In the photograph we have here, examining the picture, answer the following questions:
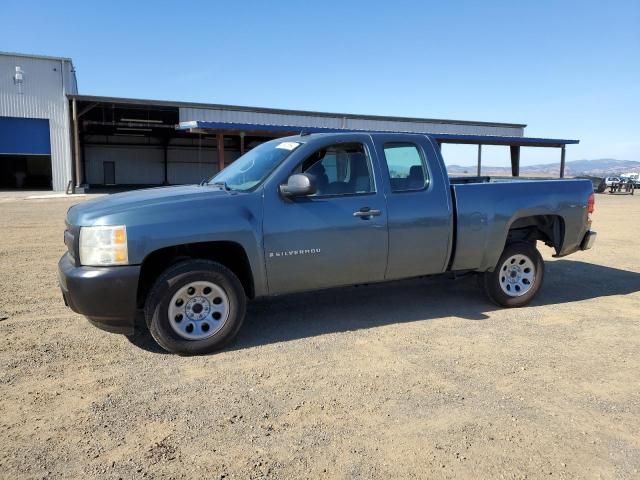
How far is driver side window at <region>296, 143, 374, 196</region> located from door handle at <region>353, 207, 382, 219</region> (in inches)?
7.8

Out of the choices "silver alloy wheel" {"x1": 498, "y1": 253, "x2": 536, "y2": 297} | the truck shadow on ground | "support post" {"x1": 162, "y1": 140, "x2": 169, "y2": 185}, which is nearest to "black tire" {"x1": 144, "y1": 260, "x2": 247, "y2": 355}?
the truck shadow on ground

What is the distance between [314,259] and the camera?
4773 mm

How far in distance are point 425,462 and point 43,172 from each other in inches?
1743

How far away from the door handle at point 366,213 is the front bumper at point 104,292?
6.73 ft

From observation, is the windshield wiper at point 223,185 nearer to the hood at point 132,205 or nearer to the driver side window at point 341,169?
the hood at point 132,205

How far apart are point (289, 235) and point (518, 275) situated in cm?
303

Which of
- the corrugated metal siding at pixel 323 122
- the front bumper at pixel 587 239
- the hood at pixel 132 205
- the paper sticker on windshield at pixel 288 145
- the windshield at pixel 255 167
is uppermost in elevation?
the corrugated metal siding at pixel 323 122

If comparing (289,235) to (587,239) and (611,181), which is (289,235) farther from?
(611,181)

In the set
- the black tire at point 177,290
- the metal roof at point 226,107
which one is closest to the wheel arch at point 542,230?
the black tire at point 177,290

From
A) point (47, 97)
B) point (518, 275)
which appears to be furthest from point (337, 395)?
point (47, 97)

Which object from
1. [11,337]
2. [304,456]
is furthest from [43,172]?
[304,456]

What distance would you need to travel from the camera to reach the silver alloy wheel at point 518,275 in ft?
19.6

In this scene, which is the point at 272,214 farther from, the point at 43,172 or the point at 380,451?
the point at 43,172

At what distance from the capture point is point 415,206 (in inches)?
205
